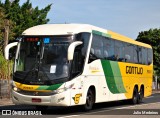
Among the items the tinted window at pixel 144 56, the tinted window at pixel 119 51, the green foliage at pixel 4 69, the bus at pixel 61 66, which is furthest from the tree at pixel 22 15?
the bus at pixel 61 66

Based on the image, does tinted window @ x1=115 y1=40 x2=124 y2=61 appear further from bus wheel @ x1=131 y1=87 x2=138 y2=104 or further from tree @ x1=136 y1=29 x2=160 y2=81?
tree @ x1=136 y1=29 x2=160 y2=81

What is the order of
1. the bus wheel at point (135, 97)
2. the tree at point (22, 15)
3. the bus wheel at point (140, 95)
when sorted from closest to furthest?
the bus wheel at point (135, 97)
the bus wheel at point (140, 95)
the tree at point (22, 15)

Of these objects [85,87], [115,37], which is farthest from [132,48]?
[85,87]

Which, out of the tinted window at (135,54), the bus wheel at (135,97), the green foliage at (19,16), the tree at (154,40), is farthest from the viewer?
the tree at (154,40)

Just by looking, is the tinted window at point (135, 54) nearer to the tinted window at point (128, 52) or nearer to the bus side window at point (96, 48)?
the tinted window at point (128, 52)

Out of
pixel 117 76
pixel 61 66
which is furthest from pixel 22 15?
pixel 61 66

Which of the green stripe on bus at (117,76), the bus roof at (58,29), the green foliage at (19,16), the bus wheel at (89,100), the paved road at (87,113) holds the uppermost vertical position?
the green foliage at (19,16)

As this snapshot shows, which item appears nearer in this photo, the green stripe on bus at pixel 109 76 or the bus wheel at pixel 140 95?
the green stripe on bus at pixel 109 76

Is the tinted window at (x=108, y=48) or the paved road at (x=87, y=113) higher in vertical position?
the tinted window at (x=108, y=48)

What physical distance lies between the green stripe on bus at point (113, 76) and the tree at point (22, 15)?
60.7 ft

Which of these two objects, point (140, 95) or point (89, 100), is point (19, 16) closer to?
point (140, 95)

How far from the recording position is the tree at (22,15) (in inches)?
1593

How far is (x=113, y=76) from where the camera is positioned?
21.2m

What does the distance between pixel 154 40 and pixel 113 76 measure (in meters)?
43.4
